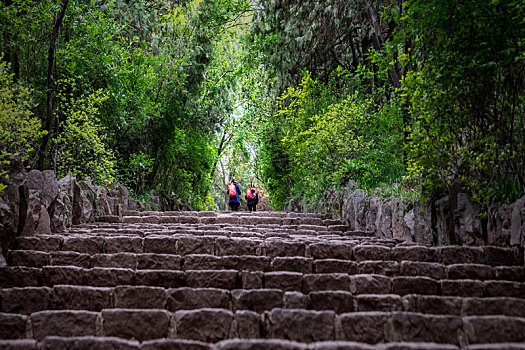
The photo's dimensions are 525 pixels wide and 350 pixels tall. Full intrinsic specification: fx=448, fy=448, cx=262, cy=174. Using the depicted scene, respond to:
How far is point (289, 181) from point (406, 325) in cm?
1293

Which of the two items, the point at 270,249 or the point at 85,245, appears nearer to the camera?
the point at 270,249

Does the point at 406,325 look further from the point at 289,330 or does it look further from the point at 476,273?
the point at 476,273

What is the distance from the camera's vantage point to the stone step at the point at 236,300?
10.6 feet

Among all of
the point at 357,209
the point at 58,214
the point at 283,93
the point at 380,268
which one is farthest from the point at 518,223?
the point at 283,93

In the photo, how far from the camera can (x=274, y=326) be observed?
116 inches

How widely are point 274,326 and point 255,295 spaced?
479 mm

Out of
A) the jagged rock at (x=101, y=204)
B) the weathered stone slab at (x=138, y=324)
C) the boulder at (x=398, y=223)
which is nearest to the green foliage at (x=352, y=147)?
the boulder at (x=398, y=223)

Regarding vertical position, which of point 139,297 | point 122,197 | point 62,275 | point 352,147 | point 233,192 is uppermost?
point 352,147

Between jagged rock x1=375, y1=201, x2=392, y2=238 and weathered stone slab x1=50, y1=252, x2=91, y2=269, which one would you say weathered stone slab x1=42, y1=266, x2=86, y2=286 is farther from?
jagged rock x1=375, y1=201, x2=392, y2=238

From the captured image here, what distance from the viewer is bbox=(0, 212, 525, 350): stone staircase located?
9.19 feet

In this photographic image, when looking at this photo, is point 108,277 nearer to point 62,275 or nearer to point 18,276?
point 62,275

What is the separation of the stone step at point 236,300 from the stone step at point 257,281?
0.31m

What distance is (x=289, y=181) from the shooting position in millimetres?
15805

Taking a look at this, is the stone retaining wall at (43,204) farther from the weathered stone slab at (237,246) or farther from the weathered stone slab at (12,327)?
the weathered stone slab at (237,246)
